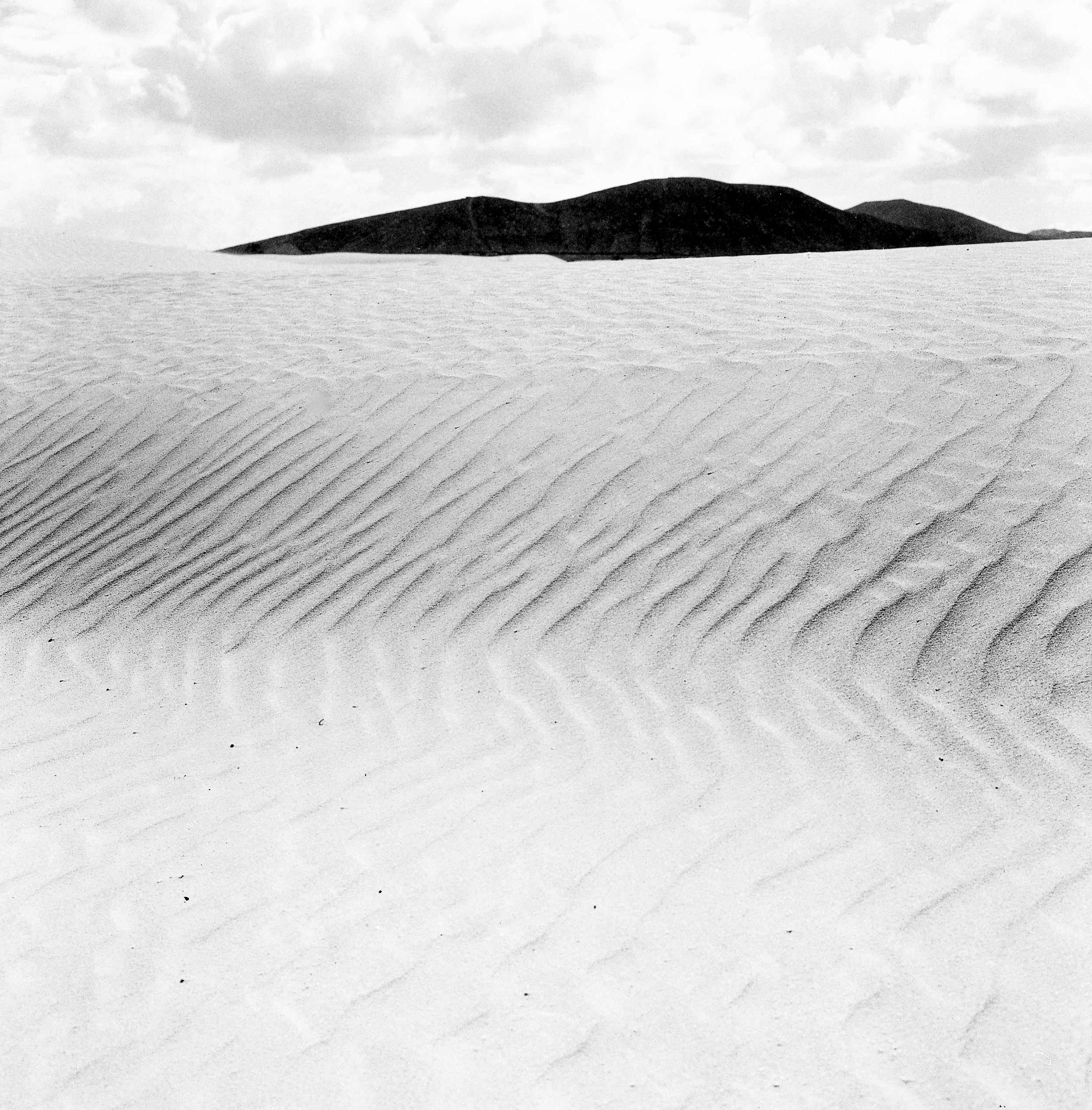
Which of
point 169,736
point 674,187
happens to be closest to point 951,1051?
point 169,736

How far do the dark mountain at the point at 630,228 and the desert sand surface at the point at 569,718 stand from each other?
141 feet

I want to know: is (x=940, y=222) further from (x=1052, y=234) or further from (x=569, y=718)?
(x=569, y=718)

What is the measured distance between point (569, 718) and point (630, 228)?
51.0 meters

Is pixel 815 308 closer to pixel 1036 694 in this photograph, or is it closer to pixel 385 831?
pixel 1036 694

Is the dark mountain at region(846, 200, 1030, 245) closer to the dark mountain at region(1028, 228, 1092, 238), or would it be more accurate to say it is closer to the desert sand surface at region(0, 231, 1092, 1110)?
the dark mountain at region(1028, 228, 1092, 238)

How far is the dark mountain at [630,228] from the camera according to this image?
1989 inches

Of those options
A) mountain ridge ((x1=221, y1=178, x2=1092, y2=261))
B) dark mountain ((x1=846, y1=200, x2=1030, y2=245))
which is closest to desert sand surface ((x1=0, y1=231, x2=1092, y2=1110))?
mountain ridge ((x1=221, y1=178, x2=1092, y2=261))

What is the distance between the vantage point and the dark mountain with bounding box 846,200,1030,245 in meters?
58.2

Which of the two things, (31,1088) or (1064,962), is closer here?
(31,1088)

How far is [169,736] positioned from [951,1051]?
301 centimetres

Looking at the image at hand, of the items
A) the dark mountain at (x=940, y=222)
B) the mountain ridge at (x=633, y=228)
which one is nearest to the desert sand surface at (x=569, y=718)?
the mountain ridge at (x=633, y=228)

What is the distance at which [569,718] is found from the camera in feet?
14.3

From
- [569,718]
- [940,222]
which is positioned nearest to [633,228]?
[940,222]

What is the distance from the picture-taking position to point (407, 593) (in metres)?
5.33
